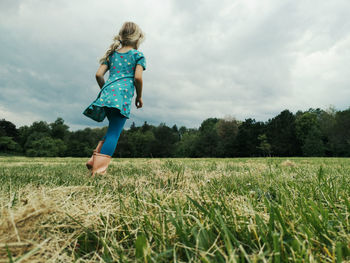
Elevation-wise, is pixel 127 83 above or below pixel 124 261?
above

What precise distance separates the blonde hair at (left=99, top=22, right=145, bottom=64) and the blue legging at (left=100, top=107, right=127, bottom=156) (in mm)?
974

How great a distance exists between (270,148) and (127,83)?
163 feet

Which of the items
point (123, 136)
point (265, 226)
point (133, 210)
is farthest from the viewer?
point (123, 136)

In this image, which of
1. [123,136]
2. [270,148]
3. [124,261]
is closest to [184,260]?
[124,261]

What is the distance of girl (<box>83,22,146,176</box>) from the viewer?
126 inches

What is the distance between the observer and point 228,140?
5400 centimetres

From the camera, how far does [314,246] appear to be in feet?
2.43

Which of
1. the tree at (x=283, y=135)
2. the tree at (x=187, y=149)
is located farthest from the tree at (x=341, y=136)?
the tree at (x=187, y=149)

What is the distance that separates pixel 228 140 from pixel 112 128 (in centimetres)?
5263

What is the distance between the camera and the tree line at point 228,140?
42969mm

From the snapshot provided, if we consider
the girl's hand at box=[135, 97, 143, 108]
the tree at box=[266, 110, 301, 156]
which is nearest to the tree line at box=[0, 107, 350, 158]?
the tree at box=[266, 110, 301, 156]

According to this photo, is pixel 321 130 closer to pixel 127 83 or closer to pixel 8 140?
pixel 127 83

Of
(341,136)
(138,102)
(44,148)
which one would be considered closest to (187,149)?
(341,136)

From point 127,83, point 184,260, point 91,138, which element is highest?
point 91,138
